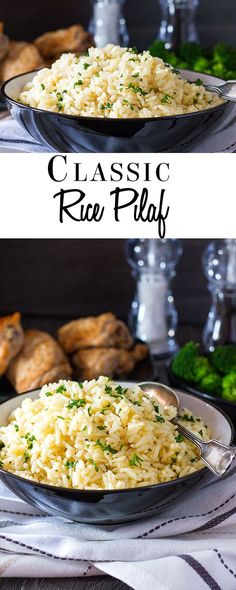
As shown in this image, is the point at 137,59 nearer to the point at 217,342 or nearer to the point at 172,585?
the point at 172,585

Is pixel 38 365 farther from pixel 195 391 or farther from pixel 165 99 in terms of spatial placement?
pixel 165 99

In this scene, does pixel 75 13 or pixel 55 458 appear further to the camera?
pixel 75 13

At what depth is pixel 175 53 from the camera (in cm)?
164

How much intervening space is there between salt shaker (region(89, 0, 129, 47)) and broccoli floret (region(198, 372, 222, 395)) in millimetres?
541

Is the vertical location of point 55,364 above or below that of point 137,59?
below

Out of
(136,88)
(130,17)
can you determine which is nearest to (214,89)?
(136,88)

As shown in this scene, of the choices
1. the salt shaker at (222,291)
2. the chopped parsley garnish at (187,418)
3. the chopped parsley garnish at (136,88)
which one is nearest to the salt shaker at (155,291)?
the salt shaker at (222,291)

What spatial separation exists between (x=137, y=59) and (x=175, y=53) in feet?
1.72

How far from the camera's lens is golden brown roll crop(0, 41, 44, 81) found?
1.45 m

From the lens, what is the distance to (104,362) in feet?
5.25

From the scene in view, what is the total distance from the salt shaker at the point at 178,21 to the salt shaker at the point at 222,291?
0.34 metres

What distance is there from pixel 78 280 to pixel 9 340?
1.60ft

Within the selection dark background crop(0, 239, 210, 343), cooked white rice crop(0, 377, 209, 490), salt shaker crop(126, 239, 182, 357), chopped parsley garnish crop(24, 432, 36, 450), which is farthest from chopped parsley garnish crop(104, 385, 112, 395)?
dark background crop(0, 239, 210, 343)

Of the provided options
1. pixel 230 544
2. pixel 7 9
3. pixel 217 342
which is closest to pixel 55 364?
pixel 217 342
